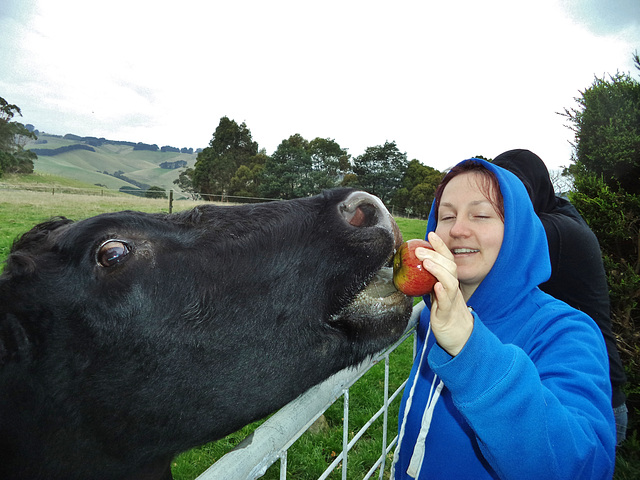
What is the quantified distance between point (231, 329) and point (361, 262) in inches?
22.8

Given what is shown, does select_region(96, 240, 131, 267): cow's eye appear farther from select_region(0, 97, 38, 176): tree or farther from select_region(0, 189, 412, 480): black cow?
select_region(0, 97, 38, 176): tree

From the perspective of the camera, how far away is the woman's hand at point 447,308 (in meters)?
1.27

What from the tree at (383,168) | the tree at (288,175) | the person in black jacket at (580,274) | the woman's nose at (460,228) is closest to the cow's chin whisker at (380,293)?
the woman's nose at (460,228)

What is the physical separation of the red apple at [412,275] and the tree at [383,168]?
47509 mm

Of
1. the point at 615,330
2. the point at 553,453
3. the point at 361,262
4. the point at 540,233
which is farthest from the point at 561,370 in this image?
the point at 615,330

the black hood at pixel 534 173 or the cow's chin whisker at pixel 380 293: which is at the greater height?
the black hood at pixel 534 173

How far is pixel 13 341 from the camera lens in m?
1.44

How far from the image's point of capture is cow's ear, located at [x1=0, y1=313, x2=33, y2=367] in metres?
1.43

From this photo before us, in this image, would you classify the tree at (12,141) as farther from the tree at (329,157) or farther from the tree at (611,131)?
the tree at (611,131)

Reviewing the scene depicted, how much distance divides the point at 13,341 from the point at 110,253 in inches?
17.6

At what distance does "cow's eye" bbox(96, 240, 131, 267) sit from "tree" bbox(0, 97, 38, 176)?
1629 inches

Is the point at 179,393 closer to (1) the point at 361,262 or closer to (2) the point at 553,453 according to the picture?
(1) the point at 361,262

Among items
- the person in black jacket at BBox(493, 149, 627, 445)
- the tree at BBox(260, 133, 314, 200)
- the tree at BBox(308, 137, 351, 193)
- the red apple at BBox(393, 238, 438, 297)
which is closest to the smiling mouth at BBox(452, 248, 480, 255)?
the red apple at BBox(393, 238, 438, 297)

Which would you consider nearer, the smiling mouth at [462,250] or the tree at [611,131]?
the smiling mouth at [462,250]
